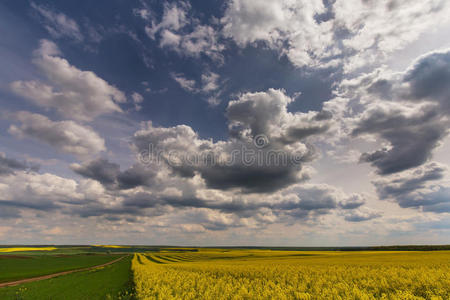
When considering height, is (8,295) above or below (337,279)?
below

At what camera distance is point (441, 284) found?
A: 1792cm

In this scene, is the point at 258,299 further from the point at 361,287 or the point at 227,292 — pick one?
the point at 361,287

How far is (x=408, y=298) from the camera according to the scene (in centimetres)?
1392

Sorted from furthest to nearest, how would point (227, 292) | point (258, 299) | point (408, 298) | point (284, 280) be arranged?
point (284, 280) → point (227, 292) → point (258, 299) → point (408, 298)

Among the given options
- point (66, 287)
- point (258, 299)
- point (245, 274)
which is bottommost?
point (66, 287)

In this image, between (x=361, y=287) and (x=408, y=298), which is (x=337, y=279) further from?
(x=408, y=298)

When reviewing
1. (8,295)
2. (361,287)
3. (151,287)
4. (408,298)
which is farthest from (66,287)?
(408,298)

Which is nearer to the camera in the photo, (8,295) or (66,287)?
(8,295)

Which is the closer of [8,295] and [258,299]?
[258,299]

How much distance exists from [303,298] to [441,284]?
40.0ft

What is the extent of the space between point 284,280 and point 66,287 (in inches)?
1160

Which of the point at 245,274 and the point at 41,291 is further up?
the point at 245,274

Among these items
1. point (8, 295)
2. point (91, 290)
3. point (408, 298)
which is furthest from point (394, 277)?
point (8, 295)

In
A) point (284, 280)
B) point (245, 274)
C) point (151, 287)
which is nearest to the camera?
point (151, 287)
